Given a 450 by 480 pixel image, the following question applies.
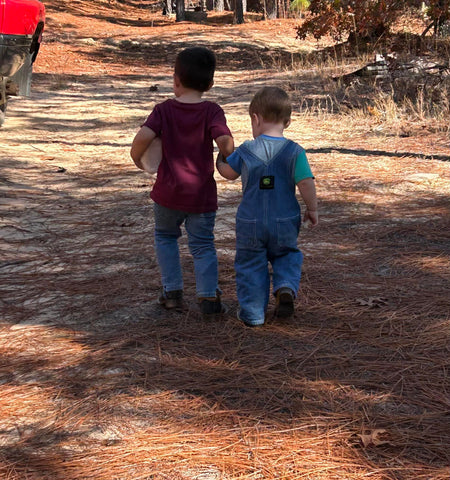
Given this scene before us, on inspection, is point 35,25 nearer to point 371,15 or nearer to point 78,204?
point 78,204

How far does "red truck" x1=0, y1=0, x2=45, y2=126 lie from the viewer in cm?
914

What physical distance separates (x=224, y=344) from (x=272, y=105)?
121 cm

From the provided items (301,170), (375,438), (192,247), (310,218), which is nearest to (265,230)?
(310,218)

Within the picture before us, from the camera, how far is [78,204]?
21.0 ft

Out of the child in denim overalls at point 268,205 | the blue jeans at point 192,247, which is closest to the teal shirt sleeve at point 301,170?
the child in denim overalls at point 268,205

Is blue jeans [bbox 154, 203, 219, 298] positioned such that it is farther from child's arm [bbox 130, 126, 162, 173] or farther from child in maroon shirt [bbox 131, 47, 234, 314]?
child's arm [bbox 130, 126, 162, 173]

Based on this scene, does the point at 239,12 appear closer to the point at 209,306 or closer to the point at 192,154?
the point at 192,154

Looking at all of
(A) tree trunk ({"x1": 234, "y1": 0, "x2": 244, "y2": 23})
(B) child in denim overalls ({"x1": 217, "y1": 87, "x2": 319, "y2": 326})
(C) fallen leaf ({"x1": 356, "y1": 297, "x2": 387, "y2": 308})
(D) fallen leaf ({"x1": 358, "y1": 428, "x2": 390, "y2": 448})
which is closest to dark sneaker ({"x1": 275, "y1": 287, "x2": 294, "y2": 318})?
(B) child in denim overalls ({"x1": 217, "y1": 87, "x2": 319, "y2": 326})

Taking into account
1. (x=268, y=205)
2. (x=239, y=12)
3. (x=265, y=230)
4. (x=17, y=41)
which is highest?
(x=239, y=12)

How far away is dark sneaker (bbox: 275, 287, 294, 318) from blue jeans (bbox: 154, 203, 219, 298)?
359 mm

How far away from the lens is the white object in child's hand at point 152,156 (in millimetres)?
3703

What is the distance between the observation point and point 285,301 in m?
3.63

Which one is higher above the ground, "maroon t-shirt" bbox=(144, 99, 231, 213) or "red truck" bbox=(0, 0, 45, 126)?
"red truck" bbox=(0, 0, 45, 126)

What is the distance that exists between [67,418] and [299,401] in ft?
3.01
